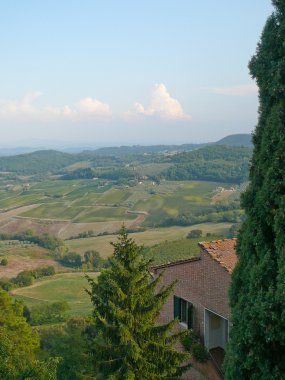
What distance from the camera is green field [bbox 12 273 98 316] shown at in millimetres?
68856

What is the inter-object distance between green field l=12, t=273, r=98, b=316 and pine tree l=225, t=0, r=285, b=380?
185ft

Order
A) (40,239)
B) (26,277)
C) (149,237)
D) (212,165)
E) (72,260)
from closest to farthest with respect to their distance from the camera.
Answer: (26,277) → (72,260) → (149,237) → (40,239) → (212,165)

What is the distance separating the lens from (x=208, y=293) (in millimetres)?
15633

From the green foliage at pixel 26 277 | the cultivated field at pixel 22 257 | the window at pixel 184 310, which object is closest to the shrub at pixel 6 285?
the green foliage at pixel 26 277

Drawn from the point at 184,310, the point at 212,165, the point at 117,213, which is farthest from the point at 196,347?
the point at 212,165

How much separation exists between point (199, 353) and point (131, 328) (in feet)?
10.6

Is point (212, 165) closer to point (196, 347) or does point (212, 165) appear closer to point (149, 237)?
point (149, 237)

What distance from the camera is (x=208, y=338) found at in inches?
631

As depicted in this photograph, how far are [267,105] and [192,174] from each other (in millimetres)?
156285

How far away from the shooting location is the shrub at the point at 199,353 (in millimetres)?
15717

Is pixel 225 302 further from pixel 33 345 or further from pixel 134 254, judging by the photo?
pixel 33 345

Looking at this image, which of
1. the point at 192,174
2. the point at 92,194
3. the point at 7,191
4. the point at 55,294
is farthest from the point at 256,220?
the point at 7,191

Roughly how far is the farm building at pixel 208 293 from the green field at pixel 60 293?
160 ft

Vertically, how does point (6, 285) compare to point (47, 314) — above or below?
below
